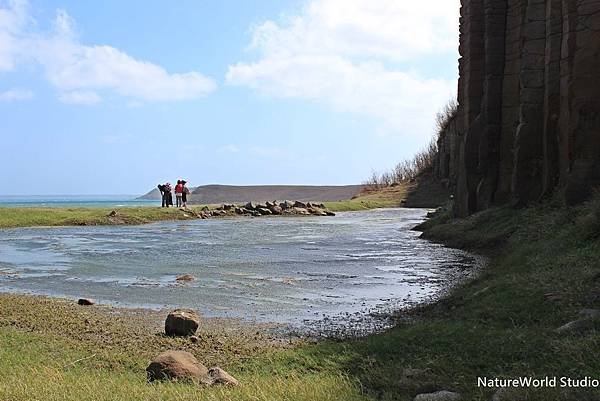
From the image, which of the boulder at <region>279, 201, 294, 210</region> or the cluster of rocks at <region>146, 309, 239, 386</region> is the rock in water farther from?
the boulder at <region>279, 201, 294, 210</region>

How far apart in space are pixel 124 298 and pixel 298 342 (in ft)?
14.7

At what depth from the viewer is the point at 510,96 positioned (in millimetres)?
19547

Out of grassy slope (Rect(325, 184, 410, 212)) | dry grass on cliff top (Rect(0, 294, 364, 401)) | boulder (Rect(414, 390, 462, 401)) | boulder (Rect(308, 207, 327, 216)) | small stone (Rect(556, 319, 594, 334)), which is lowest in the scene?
dry grass on cliff top (Rect(0, 294, 364, 401))

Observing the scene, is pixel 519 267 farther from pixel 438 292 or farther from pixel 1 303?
pixel 1 303

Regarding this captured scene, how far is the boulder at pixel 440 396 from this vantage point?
4531 millimetres

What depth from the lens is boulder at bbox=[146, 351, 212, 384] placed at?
5.50 metres

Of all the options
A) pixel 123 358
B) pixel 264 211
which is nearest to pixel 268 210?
pixel 264 211

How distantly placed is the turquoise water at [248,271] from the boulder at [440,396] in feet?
12.5

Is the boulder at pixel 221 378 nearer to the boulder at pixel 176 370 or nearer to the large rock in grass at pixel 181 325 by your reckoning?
the boulder at pixel 176 370

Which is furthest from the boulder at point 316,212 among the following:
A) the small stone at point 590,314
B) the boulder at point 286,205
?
the small stone at point 590,314

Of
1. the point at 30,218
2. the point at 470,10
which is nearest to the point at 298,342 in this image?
the point at 470,10

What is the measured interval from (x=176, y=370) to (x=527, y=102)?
1448 cm

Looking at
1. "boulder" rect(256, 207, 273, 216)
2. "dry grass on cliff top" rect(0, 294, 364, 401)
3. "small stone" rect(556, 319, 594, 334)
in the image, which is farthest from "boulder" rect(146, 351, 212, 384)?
"boulder" rect(256, 207, 273, 216)

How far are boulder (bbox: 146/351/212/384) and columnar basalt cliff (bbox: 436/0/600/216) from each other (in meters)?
10.6
